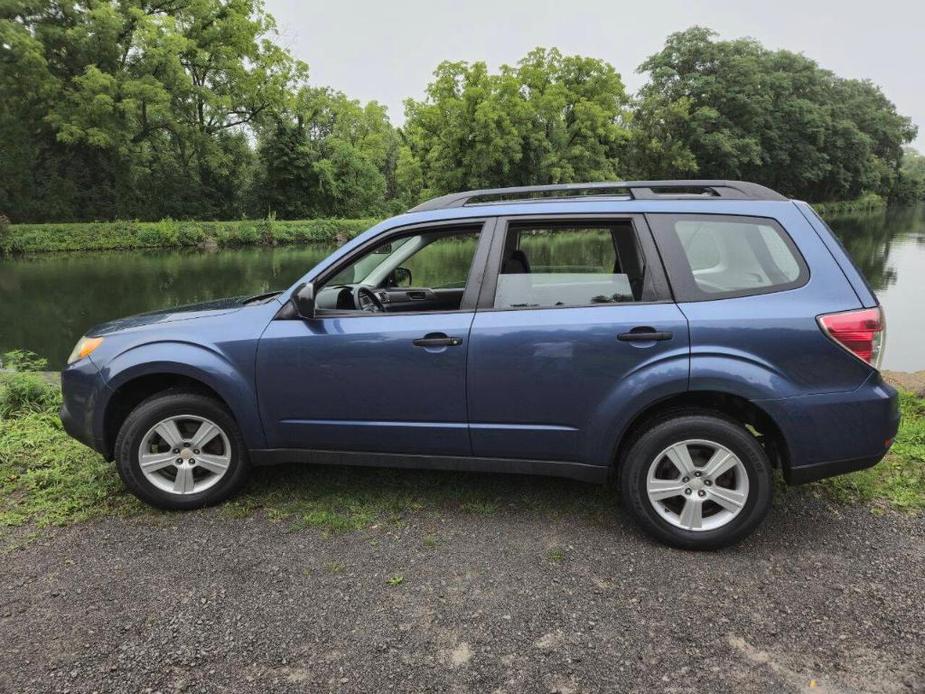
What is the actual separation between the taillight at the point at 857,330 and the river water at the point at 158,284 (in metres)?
8.27

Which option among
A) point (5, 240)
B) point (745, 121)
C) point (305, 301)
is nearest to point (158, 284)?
point (5, 240)

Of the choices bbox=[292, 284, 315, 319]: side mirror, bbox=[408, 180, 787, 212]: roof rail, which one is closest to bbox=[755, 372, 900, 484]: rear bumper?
bbox=[408, 180, 787, 212]: roof rail

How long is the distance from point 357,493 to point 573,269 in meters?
1.84

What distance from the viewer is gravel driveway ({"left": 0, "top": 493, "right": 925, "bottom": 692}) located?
2330 mm

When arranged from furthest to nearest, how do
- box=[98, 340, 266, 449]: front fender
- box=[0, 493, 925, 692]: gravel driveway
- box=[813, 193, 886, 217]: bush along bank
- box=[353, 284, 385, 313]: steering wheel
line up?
box=[813, 193, 886, 217]: bush along bank
box=[353, 284, 385, 313]: steering wheel
box=[98, 340, 266, 449]: front fender
box=[0, 493, 925, 692]: gravel driveway

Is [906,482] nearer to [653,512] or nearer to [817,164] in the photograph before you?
[653,512]

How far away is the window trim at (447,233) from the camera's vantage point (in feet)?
10.9

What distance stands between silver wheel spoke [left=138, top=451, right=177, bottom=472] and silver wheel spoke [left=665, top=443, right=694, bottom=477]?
8.82 feet

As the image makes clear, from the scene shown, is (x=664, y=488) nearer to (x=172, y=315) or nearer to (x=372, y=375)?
(x=372, y=375)

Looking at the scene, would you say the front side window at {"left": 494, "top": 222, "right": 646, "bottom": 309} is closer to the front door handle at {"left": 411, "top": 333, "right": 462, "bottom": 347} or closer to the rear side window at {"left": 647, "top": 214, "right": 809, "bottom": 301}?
the rear side window at {"left": 647, "top": 214, "right": 809, "bottom": 301}

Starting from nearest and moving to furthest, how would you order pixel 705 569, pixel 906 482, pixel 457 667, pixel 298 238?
pixel 457 667, pixel 705 569, pixel 906 482, pixel 298 238

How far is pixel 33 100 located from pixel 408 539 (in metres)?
41.8

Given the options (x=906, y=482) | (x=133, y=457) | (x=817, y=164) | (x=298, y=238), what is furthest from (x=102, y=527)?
(x=817, y=164)

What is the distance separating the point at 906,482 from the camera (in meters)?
3.84
